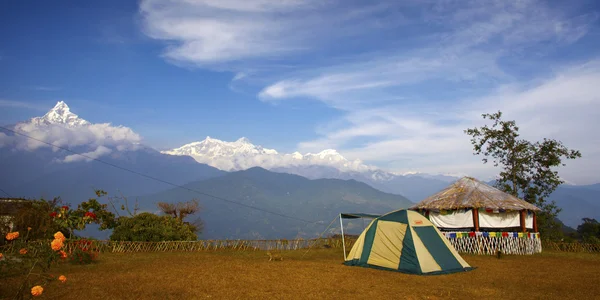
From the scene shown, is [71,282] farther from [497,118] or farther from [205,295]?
[497,118]

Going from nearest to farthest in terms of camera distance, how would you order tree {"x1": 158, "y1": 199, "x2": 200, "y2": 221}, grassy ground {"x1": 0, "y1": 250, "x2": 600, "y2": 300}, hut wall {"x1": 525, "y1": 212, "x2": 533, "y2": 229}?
grassy ground {"x1": 0, "y1": 250, "x2": 600, "y2": 300}, hut wall {"x1": 525, "y1": 212, "x2": 533, "y2": 229}, tree {"x1": 158, "y1": 199, "x2": 200, "y2": 221}

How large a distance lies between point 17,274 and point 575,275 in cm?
1763

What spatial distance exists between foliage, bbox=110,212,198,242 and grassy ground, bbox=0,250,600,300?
25.7ft

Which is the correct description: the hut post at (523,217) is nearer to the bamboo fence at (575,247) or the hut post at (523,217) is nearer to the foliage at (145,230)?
the bamboo fence at (575,247)

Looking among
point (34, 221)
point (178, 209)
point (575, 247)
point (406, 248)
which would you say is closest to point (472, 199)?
point (575, 247)

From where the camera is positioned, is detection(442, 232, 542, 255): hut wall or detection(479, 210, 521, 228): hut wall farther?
detection(479, 210, 521, 228): hut wall

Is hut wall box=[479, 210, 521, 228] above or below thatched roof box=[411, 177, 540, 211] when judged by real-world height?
below

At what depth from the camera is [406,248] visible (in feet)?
48.0

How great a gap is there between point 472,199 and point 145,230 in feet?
Answer: 60.5

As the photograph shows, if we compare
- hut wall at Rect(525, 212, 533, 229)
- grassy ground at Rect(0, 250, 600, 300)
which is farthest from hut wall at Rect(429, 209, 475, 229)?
grassy ground at Rect(0, 250, 600, 300)

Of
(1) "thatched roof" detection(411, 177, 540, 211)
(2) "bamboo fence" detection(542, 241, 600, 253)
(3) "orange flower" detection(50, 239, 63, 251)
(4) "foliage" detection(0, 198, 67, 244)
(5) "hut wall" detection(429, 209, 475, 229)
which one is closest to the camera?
(3) "orange flower" detection(50, 239, 63, 251)

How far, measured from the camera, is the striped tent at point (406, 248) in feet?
46.6

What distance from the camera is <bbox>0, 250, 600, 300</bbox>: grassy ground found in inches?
403

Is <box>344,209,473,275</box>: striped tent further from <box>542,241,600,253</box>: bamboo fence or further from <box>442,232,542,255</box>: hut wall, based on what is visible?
<box>542,241,600,253</box>: bamboo fence
